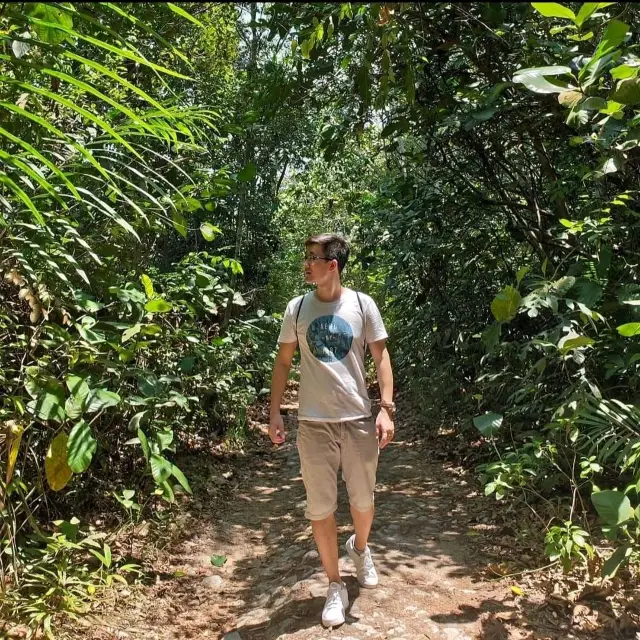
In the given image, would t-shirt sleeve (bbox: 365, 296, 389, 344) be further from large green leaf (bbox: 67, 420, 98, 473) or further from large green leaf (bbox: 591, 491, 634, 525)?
large green leaf (bbox: 67, 420, 98, 473)

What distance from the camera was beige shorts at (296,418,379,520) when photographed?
2.54 meters

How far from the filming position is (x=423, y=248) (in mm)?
5227

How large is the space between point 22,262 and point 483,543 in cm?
301

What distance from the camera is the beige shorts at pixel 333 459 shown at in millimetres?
2545

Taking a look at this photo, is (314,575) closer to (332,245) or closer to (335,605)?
(335,605)

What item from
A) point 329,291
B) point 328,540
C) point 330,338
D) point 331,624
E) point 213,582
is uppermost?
point 329,291

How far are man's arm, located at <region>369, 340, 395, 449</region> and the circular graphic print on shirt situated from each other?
0.13 m

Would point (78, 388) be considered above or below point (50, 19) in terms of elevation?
below

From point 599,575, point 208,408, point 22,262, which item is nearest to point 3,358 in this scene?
point 22,262

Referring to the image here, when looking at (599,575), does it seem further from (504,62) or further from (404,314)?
(404,314)

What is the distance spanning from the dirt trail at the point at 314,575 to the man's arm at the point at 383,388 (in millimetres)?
844

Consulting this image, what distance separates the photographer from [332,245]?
103 inches

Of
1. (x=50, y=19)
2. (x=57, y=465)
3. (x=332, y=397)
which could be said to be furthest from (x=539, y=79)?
(x=57, y=465)

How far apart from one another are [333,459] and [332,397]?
0.92 feet
